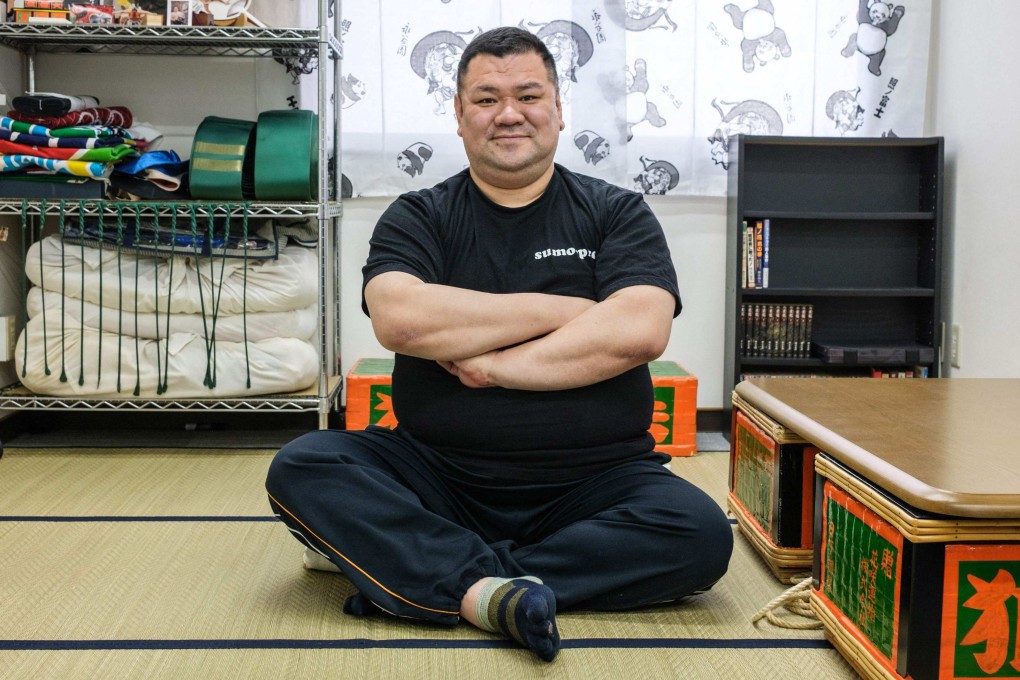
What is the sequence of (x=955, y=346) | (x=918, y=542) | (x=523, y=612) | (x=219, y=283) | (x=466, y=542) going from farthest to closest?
1. (x=955, y=346)
2. (x=219, y=283)
3. (x=466, y=542)
4. (x=523, y=612)
5. (x=918, y=542)

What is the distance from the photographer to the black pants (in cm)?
161

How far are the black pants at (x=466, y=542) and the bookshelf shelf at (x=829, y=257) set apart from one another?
5.30 feet

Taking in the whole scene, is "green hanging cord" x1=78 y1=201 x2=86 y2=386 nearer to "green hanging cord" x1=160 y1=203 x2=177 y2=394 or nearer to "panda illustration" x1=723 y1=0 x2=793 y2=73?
"green hanging cord" x1=160 y1=203 x2=177 y2=394

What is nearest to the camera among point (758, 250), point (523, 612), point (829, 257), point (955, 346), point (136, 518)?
point (523, 612)

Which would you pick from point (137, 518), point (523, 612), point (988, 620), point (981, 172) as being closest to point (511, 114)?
point (523, 612)

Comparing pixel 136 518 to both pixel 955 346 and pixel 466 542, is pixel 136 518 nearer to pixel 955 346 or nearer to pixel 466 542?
pixel 466 542

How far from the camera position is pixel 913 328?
3396 millimetres

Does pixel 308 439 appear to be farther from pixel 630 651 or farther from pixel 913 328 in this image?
pixel 913 328

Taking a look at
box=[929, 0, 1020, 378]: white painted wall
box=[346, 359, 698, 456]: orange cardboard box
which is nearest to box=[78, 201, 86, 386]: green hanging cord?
box=[346, 359, 698, 456]: orange cardboard box

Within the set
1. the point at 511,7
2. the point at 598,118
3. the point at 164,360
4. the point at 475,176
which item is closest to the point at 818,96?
the point at 598,118

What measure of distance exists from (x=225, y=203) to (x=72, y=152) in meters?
0.46

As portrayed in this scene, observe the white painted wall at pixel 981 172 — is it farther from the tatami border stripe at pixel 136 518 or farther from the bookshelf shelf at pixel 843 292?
the tatami border stripe at pixel 136 518

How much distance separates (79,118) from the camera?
9.42 ft

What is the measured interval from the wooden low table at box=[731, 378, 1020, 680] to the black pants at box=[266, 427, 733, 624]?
0.22 metres
